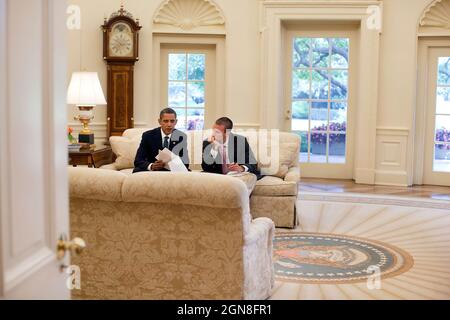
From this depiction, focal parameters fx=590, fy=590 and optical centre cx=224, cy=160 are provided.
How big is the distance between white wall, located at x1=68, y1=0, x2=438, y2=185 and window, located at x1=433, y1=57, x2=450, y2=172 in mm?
395

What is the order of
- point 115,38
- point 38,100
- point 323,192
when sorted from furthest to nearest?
1. point 115,38
2. point 323,192
3. point 38,100

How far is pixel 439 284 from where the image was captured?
→ 3.79m

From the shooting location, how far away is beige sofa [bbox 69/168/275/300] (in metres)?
2.86

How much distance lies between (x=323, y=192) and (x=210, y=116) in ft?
6.95

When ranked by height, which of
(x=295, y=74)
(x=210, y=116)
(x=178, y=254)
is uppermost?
(x=295, y=74)

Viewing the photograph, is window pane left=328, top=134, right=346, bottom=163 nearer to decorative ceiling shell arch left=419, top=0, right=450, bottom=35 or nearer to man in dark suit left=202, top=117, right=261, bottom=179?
decorative ceiling shell arch left=419, top=0, right=450, bottom=35

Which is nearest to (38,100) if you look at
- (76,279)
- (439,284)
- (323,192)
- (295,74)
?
(76,279)

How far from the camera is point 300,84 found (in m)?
8.33

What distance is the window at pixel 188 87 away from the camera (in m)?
8.27

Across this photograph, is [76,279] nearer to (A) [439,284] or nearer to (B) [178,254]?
(B) [178,254]

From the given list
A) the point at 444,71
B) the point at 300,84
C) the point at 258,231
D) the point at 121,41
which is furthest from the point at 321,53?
the point at 258,231

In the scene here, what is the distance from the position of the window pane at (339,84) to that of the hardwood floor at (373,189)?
122 centimetres

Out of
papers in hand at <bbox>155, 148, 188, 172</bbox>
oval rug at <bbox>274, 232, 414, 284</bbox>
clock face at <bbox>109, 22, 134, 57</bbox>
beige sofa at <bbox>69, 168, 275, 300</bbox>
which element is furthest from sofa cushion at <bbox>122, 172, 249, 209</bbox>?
clock face at <bbox>109, 22, 134, 57</bbox>

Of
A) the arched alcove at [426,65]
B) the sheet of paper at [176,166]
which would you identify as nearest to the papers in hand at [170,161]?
the sheet of paper at [176,166]
